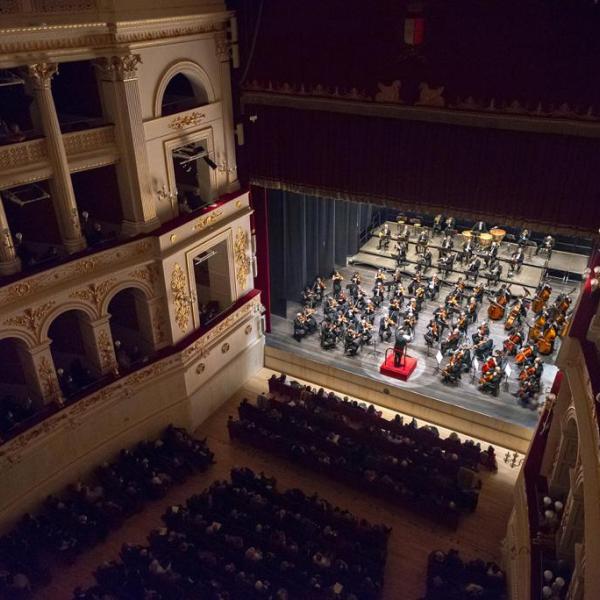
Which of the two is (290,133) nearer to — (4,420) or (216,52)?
(216,52)

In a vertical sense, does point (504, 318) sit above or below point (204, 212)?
below

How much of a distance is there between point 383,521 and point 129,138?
9.37 metres

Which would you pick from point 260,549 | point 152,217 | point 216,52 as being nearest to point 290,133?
point 216,52

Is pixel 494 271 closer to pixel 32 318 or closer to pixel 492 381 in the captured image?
pixel 492 381

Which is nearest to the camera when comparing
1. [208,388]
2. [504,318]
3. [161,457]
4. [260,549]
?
[260,549]

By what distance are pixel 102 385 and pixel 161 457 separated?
219 cm

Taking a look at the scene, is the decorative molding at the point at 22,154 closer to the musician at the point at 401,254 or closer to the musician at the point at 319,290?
the musician at the point at 319,290

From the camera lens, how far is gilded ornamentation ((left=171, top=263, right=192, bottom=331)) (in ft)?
42.5

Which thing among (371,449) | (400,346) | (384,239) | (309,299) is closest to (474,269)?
(384,239)

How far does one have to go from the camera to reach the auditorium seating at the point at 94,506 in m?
10.6

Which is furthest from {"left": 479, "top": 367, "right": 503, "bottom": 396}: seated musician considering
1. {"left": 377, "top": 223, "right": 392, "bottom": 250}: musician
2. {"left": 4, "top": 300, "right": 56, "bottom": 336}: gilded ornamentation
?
{"left": 4, "top": 300, "right": 56, "bottom": 336}: gilded ornamentation

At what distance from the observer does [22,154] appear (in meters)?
10.3

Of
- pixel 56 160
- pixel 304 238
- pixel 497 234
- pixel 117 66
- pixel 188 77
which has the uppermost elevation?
pixel 117 66

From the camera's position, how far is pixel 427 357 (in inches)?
639
